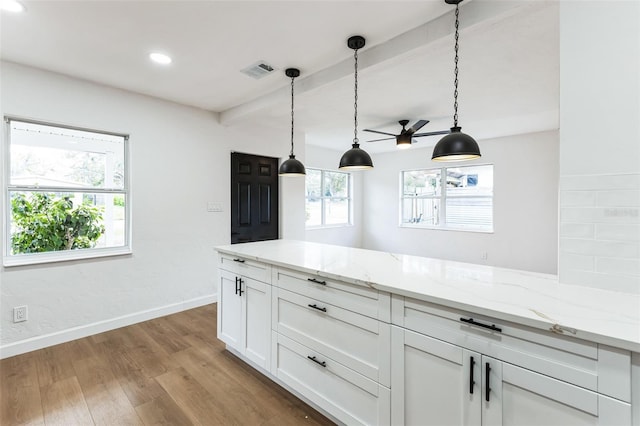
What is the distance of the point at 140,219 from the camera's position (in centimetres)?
340

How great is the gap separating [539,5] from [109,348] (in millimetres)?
Answer: 4205

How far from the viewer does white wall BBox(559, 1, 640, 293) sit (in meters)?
1.39

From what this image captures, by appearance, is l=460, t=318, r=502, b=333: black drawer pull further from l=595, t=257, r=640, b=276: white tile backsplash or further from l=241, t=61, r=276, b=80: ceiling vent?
l=241, t=61, r=276, b=80: ceiling vent

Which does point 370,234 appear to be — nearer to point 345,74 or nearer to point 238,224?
point 238,224

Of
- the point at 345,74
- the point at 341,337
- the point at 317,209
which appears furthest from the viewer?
the point at 317,209

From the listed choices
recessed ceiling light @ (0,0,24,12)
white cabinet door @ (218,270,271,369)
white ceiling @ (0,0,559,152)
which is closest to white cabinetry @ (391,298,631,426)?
white cabinet door @ (218,270,271,369)

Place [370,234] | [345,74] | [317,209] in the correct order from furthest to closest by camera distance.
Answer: [370,234], [317,209], [345,74]

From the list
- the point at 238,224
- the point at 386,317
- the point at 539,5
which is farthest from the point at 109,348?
the point at 539,5

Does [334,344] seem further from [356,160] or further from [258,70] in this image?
[258,70]

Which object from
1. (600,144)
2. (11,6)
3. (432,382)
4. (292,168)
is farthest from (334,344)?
(11,6)

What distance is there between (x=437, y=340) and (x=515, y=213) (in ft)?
16.2

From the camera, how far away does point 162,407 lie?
198 cm

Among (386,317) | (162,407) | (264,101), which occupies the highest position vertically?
(264,101)

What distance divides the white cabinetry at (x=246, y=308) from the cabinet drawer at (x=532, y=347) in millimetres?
1146
